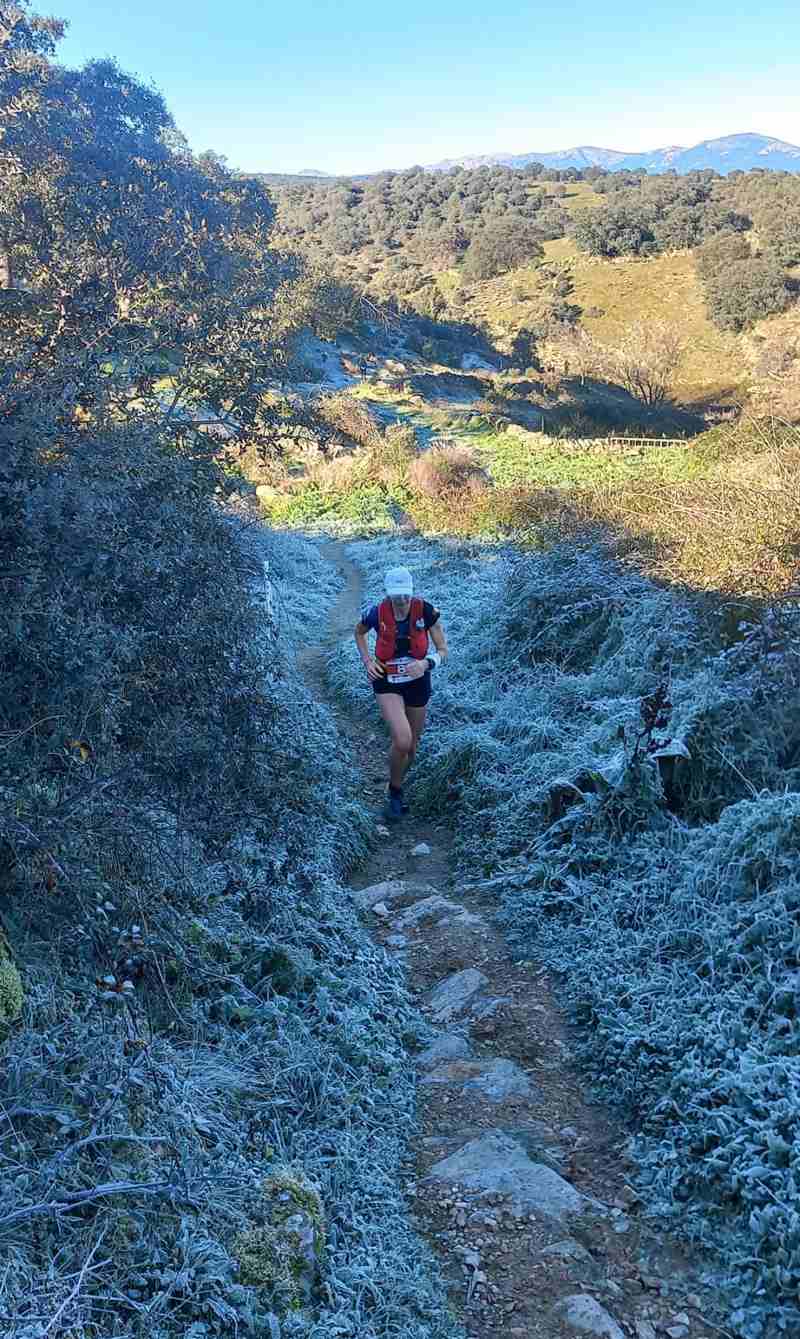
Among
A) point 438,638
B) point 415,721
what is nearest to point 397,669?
point 438,638

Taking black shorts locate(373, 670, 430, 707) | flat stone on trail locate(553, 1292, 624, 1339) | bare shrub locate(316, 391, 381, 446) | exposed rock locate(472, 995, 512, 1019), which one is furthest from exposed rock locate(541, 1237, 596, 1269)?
bare shrub locate(316, 391, 381, 446)

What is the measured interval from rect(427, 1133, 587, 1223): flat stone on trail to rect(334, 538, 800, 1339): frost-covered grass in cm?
30

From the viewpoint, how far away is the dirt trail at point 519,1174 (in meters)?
2.63

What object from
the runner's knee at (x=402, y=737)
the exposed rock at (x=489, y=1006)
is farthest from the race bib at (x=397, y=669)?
the exposed rock at (x=489, y=1006)

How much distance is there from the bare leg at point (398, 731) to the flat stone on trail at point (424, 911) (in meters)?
1.26

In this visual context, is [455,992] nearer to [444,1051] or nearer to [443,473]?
[444,1051]

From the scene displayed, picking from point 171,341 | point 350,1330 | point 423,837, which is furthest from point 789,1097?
point 171,341

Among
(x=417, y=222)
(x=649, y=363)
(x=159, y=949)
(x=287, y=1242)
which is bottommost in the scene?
(x=287, y=1242)

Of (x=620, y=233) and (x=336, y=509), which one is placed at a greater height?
(x=620, y=233)

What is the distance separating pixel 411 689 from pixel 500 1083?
3131 mm

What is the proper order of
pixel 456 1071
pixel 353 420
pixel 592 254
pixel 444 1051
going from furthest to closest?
1. pixel 592 254
2. pixel 353 420
3. pixel 444 1051
4. pixel 456 1071

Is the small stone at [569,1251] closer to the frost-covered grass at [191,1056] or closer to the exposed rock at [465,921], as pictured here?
the frost-covered grass at [191,1056]

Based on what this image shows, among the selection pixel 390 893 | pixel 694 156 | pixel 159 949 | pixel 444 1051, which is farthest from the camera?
pixel 694 156

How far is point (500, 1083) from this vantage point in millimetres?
3629
